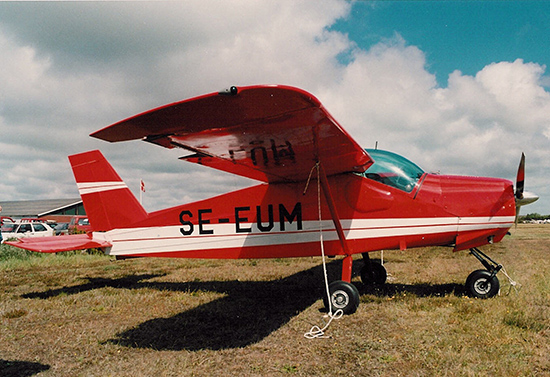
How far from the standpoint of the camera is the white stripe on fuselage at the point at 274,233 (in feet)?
18.3

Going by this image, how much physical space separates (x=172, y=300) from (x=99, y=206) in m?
2.72

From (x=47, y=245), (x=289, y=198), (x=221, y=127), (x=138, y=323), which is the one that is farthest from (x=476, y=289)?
(x=47, y=245)

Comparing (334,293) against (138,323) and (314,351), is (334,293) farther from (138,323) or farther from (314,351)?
(138,323)

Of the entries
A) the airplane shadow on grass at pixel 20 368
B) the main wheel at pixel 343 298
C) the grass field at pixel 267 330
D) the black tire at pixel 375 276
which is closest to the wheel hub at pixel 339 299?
the main wheel at pixel 343 298

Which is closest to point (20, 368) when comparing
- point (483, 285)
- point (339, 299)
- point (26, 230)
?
point (339, 299)

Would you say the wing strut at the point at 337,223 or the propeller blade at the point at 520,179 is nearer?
the wing strut at the point at 337,223

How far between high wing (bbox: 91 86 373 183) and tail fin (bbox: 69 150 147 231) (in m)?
2.65

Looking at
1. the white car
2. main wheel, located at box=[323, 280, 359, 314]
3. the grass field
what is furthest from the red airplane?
the white car

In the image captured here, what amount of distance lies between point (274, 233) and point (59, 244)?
14.3 ft

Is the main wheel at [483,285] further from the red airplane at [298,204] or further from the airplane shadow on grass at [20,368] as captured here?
the airplane shadow on grass at [20,368]

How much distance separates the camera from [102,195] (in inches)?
288

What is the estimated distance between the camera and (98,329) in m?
4.66

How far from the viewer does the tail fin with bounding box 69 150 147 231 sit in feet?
23.5

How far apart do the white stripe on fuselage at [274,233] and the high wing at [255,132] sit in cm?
97
